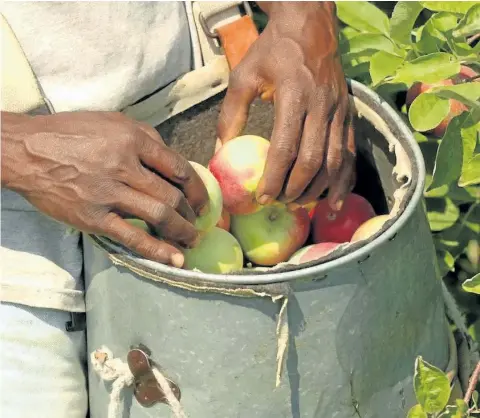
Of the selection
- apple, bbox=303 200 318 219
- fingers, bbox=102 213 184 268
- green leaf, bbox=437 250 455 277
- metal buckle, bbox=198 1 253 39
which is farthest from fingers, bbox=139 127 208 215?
green leaf, bbox=437 250 455 277

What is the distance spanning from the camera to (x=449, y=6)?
53.2 inches

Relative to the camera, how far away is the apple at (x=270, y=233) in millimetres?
1428

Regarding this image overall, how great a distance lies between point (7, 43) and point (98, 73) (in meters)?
0.19

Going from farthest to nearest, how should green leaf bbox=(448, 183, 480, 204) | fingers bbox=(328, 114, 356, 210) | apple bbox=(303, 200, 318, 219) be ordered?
green leaf bbox=(448, 183, 480, 204) < apple bbox=(303, 200, 318, 219) < fingers bbox=(328, 114, 356, 210)

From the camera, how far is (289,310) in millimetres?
1123

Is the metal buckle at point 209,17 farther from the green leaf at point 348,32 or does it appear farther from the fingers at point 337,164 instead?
the fingers at point 337,164

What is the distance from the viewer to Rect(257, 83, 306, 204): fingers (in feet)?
4.35

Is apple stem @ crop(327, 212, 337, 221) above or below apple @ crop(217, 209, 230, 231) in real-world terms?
below

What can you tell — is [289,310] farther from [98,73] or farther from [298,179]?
[98,73]

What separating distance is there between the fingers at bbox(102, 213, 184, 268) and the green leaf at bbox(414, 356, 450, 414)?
14.3 inches

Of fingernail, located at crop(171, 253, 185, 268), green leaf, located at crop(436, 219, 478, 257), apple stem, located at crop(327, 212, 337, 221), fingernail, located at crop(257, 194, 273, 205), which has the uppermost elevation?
fingernail, located at crop(171, 253, 185, 268)

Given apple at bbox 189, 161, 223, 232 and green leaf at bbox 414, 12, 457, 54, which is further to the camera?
green leaf at bbox 414, 12, 457, 54

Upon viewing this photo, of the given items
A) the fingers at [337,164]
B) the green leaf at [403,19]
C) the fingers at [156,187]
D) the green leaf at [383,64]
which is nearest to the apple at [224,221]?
the fingers at [337,164]

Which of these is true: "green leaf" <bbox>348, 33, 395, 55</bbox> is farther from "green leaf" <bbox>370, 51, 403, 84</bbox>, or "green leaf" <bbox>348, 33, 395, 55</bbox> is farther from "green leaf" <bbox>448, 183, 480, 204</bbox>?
"green leaf" <bbox>448, 183, 480, 204</bbox>
